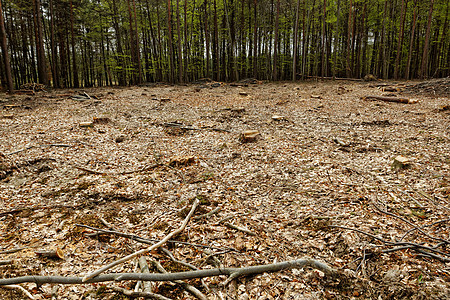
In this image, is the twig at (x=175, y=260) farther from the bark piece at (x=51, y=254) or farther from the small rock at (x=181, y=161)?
the small rock at (x=181, y=161)

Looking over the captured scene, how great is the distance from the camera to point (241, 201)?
15.4ft

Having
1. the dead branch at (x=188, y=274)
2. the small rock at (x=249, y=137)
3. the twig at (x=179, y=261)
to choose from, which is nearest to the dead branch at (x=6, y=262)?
the dead branch at (x=188, y=274)

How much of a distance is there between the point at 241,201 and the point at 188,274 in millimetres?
2145

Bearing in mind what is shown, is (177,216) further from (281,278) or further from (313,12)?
(313,12)

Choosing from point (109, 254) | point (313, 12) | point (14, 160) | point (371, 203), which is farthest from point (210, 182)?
point (313, 12)

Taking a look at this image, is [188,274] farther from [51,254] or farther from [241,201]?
[241,201]

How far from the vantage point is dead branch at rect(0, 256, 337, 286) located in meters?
2.57

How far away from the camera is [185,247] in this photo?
11.2 feet

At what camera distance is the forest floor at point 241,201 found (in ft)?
9.05

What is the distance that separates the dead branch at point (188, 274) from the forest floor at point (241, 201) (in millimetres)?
91

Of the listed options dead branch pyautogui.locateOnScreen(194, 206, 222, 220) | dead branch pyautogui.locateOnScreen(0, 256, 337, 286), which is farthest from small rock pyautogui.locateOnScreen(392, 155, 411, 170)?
dead branch pyautogui.locateOnScreen(194, 206, 222, 220)

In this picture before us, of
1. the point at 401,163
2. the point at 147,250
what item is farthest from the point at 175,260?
the point at 401,163

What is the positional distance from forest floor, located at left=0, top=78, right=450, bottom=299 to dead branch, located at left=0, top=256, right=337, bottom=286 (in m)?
0.09

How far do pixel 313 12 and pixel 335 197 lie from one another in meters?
Answer: 31.0
